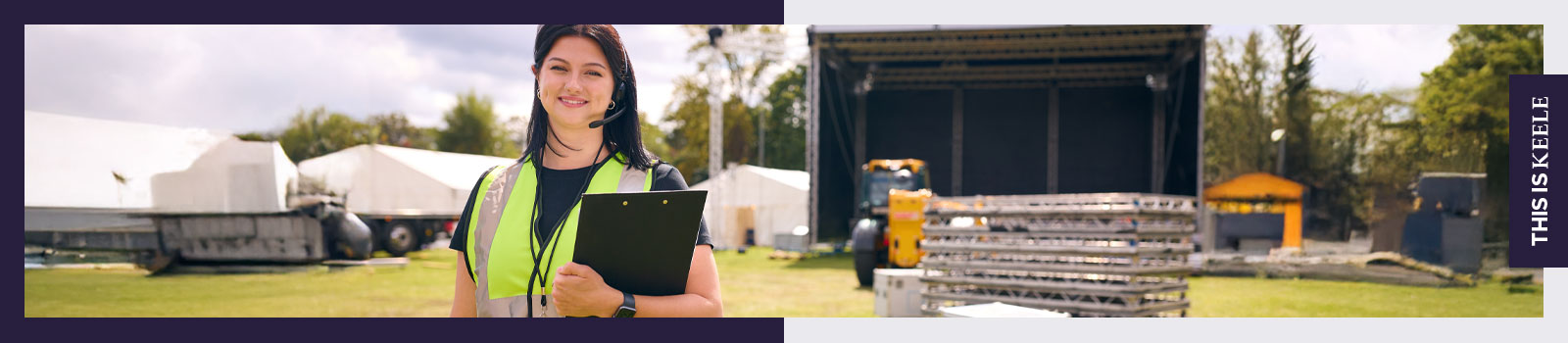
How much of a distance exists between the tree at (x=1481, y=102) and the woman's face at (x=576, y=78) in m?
8.40

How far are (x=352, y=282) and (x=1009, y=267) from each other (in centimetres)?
525

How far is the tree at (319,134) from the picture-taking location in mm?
7168

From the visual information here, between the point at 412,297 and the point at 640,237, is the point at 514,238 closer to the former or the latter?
the point at 640,237

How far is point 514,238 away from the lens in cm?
219

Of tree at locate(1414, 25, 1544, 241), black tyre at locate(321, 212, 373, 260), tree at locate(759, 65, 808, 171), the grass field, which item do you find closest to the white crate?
the grass field

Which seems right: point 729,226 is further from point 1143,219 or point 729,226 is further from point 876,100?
point 1143,219

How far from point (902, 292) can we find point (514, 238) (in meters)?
5.91

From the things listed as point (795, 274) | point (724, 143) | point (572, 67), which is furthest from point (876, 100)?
point (572, 67)

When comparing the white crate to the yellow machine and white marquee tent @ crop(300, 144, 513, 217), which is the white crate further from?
white marquee tent @ crop(300, 144, 513, 217)

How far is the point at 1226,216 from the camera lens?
12.1m

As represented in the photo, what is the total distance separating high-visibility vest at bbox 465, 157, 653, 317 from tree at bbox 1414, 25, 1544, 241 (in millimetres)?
8405

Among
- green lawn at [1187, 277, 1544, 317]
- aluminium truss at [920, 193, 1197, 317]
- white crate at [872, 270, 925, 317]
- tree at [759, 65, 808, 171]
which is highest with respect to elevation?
tree at [759, 65, 808, 171]

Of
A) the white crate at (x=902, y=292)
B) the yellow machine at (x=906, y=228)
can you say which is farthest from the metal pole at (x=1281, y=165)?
the white crate at (x=902, y=292)

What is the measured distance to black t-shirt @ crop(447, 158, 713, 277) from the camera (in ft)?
7.26
